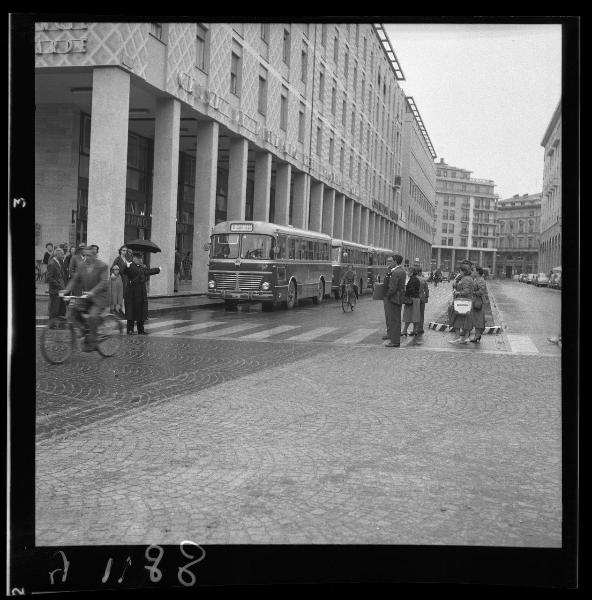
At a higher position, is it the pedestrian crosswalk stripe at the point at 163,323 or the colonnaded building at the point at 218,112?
the colonnaded building at the point at 218,112

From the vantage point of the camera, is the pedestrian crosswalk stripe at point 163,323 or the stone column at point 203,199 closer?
the pedestrian crosswalk stripe at point 163,323

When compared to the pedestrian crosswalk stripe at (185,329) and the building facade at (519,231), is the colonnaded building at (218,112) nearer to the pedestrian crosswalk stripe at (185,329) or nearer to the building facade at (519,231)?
the building facade at (519,231)

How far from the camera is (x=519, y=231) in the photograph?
453 centimetres

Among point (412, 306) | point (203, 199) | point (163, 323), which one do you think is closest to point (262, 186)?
point (203, 199)

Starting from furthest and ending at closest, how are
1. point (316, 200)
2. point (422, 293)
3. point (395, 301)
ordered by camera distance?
point (422, 293) → point (395, 301) → point (316, 200)

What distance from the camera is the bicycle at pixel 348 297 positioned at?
21172 millimetres

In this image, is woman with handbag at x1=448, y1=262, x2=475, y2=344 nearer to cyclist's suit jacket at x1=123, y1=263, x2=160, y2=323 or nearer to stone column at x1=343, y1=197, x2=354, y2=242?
stone column at x1=343, y1=197, x2=354, y2=242

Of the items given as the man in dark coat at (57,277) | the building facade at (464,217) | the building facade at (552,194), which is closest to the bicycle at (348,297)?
the building facade at (464,217)

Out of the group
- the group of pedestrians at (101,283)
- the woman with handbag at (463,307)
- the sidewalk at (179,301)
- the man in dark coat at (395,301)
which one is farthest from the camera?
the sidewalk at (179,301)

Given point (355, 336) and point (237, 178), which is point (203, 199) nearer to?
point (237, 178)

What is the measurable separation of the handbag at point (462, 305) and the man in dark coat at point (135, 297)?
6411mm

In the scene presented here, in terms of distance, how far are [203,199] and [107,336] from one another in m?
13.9

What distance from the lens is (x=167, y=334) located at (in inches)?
559
